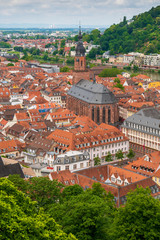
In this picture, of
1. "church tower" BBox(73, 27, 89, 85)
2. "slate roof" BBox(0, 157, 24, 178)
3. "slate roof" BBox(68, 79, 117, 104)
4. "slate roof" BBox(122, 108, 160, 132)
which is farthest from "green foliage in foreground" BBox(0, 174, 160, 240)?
"church tower" BBox(73, 27, 89, 85)

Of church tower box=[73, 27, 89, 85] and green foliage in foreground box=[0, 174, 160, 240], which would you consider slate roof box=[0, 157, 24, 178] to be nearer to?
green foliage in foreground box=[0, 174, 160, 240]

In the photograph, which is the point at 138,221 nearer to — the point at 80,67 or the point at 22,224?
the point at 22,224

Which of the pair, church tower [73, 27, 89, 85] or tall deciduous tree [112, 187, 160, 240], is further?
church tower [73, 27, 89, 85]

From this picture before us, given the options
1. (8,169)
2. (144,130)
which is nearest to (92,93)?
(144,130)

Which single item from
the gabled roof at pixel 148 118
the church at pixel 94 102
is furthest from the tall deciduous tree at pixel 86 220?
the church at pixel 94 102

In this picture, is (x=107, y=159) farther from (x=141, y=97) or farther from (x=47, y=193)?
(x=141, y=97)

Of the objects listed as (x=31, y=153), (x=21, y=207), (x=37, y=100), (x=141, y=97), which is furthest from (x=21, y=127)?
(x=21, y=207)

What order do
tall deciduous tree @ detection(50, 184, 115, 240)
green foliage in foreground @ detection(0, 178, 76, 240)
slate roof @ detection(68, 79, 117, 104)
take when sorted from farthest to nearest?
slate roof @ detection(68, 79, 117, 104) → tall deciduous tree @ detection(50, 184, 115, 240) → green foliage in foreground @ detection(0, 178, 76, 240)

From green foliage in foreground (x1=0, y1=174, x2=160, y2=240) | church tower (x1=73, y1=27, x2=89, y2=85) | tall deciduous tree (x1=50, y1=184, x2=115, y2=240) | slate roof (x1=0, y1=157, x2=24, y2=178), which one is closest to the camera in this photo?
green foliage in foreground (x1=0, y1=174, x2=160, y2=240)

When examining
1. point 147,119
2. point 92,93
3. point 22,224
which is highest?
point 22,224
